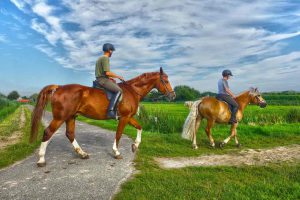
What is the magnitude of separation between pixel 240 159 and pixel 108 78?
4.53 meters

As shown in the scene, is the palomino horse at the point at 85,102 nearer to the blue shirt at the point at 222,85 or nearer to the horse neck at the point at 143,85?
the horse neck at the point at 143,85

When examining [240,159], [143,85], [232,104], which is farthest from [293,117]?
[143,85]

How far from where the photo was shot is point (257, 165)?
23.3 feet

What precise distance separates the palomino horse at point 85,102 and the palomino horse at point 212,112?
217cm

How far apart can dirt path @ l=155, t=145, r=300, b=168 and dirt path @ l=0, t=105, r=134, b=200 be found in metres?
1.26

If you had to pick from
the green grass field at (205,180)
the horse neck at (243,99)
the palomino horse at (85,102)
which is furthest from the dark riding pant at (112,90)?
the horse neck at (243,99)

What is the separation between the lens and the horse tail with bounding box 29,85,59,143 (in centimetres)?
720

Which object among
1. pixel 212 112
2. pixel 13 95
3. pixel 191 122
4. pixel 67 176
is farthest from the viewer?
pixel 13 95

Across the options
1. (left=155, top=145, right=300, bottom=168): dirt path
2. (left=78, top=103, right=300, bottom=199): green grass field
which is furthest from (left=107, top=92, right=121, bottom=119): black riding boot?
A: (left=155, top=145, right=300, bottom=168): dirt path

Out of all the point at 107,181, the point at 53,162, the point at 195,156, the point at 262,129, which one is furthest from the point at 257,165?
the point at 262,129

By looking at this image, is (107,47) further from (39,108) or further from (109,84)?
(39,108)

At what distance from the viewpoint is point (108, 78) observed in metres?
7.78

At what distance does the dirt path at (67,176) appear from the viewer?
4957 mm

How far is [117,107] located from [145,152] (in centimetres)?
197
